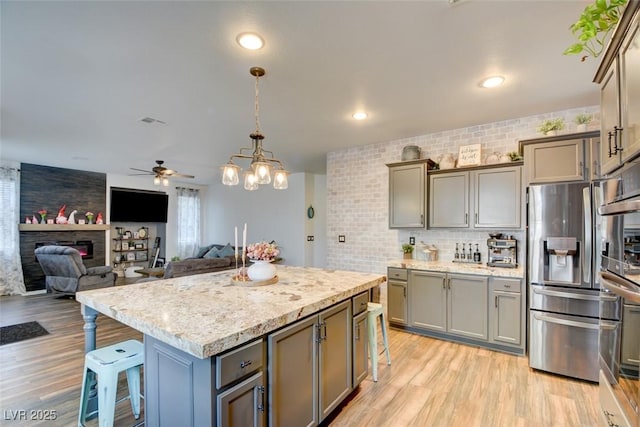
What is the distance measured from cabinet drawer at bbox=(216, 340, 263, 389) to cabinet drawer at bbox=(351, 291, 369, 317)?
1.02 meters

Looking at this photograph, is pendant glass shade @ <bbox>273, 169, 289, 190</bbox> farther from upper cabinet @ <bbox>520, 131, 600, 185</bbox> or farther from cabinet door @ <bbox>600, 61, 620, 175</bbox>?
upper cabinet @ <bbox>520, 131, 600, 185</bbox>

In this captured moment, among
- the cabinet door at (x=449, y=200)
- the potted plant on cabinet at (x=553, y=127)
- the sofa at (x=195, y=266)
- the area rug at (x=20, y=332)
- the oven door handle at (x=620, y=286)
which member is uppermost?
the potted plant on cabinet at (x=553, y=127)

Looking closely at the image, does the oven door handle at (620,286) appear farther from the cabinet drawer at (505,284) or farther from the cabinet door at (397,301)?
the cabinet door at (397,301)

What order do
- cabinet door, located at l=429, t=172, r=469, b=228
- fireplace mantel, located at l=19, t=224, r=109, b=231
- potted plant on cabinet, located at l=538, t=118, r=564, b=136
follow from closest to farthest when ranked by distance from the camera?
potted plant on cabinet, located at l=538, t=118, r=564, b=136 → cabinet door, located at l=429, t=172, r=469, b=228 → fireplace mantel, located at l=19, t=224, r=109, b=231

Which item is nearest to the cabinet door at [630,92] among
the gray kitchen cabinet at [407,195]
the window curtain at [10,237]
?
the gray kitchen cabinet at [407,195]

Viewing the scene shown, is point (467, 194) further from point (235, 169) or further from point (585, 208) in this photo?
point (235, 169)

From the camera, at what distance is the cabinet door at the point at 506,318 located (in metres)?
3.18

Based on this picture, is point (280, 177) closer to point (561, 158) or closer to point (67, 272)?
point (561, 158)

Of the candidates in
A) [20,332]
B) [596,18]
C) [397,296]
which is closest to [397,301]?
[397,296]

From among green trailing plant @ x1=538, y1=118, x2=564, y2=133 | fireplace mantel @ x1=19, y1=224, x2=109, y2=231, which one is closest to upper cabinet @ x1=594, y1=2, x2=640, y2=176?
green trailing plant @ x1=538, y1=118, x2=564, y2=133

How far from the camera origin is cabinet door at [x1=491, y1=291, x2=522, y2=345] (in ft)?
10.4

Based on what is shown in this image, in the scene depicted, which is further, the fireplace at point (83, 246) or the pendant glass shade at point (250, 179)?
the fireplace at point (83, 246)

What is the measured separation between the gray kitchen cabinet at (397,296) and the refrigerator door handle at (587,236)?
1764 millimetres

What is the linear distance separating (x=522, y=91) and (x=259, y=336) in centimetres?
327
